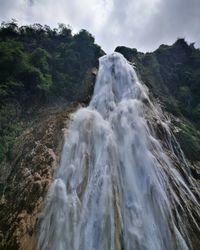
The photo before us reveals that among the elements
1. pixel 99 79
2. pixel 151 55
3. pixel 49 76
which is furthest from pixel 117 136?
pixel 151 55

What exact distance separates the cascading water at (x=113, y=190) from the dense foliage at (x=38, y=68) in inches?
220

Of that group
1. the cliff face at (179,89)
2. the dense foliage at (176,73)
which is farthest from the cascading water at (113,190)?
the dense foliage at (176,73)

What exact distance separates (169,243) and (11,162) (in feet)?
31.7

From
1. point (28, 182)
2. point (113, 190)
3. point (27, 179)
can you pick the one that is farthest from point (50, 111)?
point (113, 190)

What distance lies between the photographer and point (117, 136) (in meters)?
16.3

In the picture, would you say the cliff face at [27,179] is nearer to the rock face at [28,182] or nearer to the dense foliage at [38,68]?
the rock face at [28,182]

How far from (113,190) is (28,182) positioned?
402 cm

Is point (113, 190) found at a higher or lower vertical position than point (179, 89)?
lower

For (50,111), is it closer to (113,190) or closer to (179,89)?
(113,190)

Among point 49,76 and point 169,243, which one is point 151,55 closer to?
point 49,76

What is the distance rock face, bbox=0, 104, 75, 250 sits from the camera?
11641mm

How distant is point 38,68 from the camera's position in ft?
94.9

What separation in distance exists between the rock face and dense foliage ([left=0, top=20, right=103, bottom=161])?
2518 mm

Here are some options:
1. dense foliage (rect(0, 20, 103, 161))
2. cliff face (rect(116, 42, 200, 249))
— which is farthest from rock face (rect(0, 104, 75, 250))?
cliff face (rect(116, 42, 200, 249))
